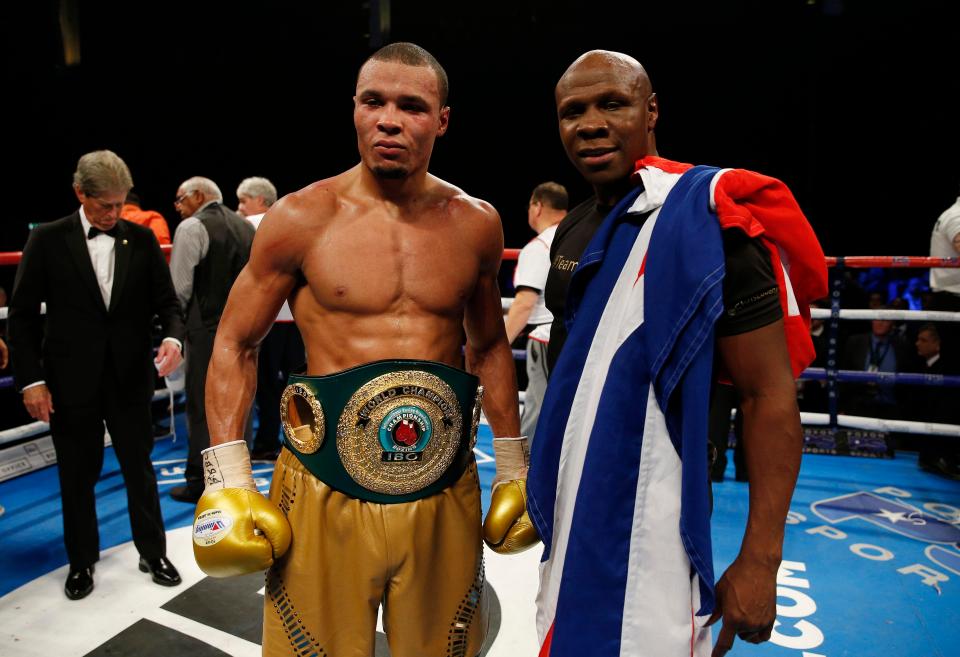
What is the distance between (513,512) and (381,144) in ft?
2.56

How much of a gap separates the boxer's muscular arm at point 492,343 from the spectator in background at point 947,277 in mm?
2852

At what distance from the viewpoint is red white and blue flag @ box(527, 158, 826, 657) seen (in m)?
0.94

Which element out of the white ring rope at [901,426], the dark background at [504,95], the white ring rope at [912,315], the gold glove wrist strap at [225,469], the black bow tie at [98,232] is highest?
the dark background at [504,95]

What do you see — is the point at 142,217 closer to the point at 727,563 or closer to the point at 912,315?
the point at 727,563

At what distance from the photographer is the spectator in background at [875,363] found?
462cm

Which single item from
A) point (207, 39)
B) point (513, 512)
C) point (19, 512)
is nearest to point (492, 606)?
point (513, 512)

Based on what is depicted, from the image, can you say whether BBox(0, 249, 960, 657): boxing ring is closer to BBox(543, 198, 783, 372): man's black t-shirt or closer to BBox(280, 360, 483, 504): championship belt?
BBox(280, 360, 483, 504): championship belt

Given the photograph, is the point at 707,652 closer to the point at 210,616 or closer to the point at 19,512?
the point at 210,616

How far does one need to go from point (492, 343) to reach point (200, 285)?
239 centimetres

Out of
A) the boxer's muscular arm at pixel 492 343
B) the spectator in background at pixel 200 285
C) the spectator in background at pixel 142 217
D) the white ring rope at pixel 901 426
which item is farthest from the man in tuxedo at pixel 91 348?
the white ring rope at pixel 901 426

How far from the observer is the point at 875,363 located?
4711 mm

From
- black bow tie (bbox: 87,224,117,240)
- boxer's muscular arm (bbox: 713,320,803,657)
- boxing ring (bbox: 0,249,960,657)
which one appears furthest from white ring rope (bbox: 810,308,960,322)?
black bow tie (bbox: 87,224,117,240)

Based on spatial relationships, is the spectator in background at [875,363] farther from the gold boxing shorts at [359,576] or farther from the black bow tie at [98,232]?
the black bow tie at [98,232]

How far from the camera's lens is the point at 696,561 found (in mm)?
943
